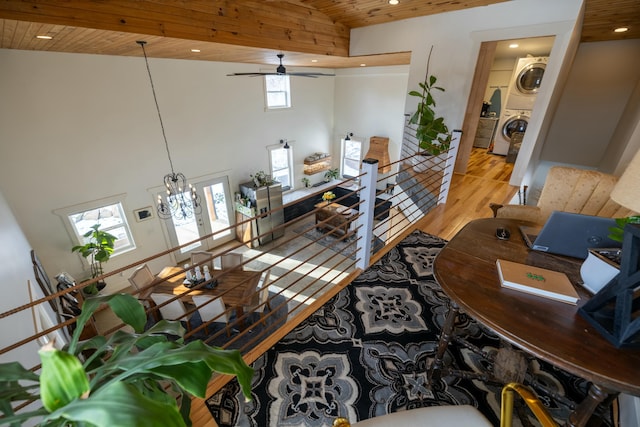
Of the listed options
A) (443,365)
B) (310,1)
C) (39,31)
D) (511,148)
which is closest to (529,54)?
(511,148)

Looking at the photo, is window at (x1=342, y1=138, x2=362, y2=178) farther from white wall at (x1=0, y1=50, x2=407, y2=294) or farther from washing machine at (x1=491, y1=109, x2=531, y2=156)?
washing machine at (x1=491, y1=109, x2=531, y2=156)

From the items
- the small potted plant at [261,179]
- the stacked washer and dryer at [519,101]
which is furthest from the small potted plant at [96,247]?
the stacked washer and dryer at [519,101]

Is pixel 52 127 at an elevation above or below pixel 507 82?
below

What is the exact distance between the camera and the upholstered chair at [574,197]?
7.25 feet

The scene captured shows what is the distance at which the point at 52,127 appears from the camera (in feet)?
13.6

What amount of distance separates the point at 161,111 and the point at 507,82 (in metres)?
8.20

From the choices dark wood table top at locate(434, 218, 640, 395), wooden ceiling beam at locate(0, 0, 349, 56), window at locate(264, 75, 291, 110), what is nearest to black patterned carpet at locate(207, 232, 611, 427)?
dark wood table top at locate(434, 218, 640, 395)

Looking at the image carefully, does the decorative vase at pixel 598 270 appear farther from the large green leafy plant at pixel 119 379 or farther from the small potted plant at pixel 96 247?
the small potted plant at pixel 96 247

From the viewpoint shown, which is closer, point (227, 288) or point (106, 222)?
point (227, 288)

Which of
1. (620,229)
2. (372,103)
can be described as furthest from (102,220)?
(372,103)

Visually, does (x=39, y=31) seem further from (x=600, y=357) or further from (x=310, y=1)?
(x=600, y=357)

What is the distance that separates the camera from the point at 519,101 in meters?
6.01

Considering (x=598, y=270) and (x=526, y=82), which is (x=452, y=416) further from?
(x=526, y=82)

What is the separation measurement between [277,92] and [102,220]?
16.5 ft
